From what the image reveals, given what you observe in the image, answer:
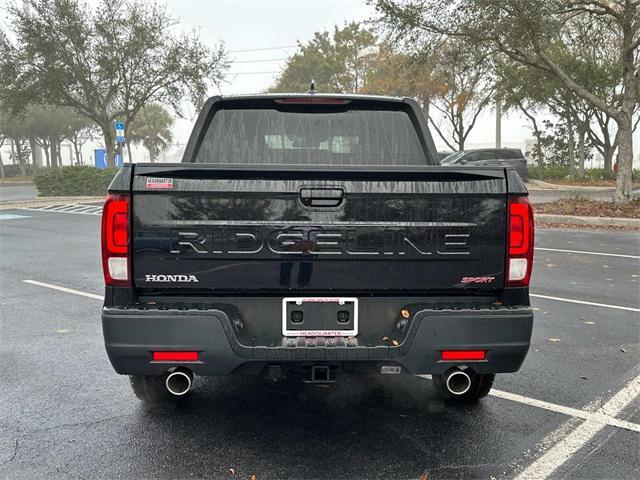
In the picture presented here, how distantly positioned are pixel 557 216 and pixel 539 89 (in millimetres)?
14662

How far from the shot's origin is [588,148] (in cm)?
3753

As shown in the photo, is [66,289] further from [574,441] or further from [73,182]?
[73,182]

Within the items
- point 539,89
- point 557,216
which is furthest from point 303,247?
point 539,89

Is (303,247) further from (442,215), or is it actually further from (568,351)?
(568,351)

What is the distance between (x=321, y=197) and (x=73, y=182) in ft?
86.6

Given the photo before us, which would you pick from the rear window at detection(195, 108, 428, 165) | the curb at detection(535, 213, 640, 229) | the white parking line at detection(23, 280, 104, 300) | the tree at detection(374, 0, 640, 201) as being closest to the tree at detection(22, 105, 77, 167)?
the tree at detection(374, 0, 640, 201)

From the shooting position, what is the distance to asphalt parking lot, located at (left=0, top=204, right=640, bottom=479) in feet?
9.68

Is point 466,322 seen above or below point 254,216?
below

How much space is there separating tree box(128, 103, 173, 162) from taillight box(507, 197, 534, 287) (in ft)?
203

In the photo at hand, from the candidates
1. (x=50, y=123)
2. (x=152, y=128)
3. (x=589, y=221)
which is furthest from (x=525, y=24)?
(x=152, y=128)

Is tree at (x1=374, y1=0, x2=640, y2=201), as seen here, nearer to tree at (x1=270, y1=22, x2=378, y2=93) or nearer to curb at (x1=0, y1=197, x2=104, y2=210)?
curb at (x1=0, y1=197, x2=104, y2=210)

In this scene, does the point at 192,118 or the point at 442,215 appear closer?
the point at 442,215

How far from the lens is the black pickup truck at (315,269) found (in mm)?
2795

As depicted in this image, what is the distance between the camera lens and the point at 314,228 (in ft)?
9.27
